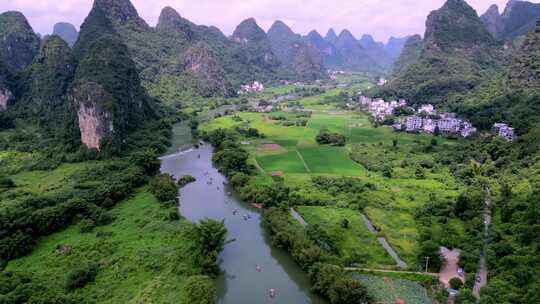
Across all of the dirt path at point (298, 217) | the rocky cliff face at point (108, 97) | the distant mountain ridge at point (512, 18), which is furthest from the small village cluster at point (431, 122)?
the distant mountain ridge at point (512, 18)

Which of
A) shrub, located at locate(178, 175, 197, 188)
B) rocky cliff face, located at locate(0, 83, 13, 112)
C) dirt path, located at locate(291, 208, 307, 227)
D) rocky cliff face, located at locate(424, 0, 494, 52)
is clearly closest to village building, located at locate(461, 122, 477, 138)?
dirt path, located at locate(291, 208, 307, 227)

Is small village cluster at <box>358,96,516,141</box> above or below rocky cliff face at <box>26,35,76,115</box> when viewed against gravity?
below

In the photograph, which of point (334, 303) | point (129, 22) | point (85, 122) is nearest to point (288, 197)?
point (334, 303)

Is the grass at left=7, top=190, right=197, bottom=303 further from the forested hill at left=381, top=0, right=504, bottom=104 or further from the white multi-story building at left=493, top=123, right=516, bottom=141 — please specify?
the forested hill at left=381, top=0, right=504, bottom=104

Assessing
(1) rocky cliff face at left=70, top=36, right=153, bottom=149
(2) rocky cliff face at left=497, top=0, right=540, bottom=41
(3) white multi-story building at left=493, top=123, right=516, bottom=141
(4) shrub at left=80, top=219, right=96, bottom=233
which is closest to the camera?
(4) shrub at left=80, top=219, right=96, bottom=233

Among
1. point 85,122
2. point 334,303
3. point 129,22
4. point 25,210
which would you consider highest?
point 129,22

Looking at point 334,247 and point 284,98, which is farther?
point 284,98

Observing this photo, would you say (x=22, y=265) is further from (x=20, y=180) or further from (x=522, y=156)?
(x=522, y=156)

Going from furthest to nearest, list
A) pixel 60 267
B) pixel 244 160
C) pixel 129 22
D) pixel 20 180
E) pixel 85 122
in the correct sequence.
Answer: pixel 129 22
pixel 85 122
pixel 244 160
pixel 20 180
pixel 60 267
